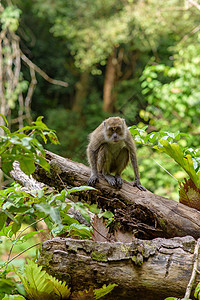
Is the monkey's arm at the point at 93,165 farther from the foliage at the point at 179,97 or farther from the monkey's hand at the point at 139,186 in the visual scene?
the foliage at the point at 179,97

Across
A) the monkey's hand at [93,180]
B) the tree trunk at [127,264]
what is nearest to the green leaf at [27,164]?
the tree trunk at [127,264]

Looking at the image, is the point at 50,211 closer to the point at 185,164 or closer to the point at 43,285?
the point at 43,285

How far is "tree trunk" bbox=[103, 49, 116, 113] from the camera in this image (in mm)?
15250

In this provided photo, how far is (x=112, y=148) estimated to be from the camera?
426 cm

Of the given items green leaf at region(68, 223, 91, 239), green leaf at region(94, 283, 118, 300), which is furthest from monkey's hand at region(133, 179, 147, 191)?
green leaf at region(94, 283, 118, 300)

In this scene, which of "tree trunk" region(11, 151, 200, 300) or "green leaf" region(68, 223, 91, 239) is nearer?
"tree trunk" region(11, 151, 200, 300)

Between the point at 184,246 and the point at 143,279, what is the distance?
0.38 meters

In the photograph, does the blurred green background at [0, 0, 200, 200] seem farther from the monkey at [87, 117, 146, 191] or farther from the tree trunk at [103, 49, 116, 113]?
the monkey at [87, 117, 146, 191]

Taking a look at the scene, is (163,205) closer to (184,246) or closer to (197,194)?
(197,194)

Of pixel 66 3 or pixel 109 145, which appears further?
pixel 66 3

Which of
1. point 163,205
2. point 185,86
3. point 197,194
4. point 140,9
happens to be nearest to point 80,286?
point 163,205

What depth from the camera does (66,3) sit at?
12.5 m

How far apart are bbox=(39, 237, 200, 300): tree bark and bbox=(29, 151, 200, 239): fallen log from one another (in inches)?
24.2

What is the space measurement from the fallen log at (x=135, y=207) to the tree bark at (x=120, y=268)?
62 centimetres
